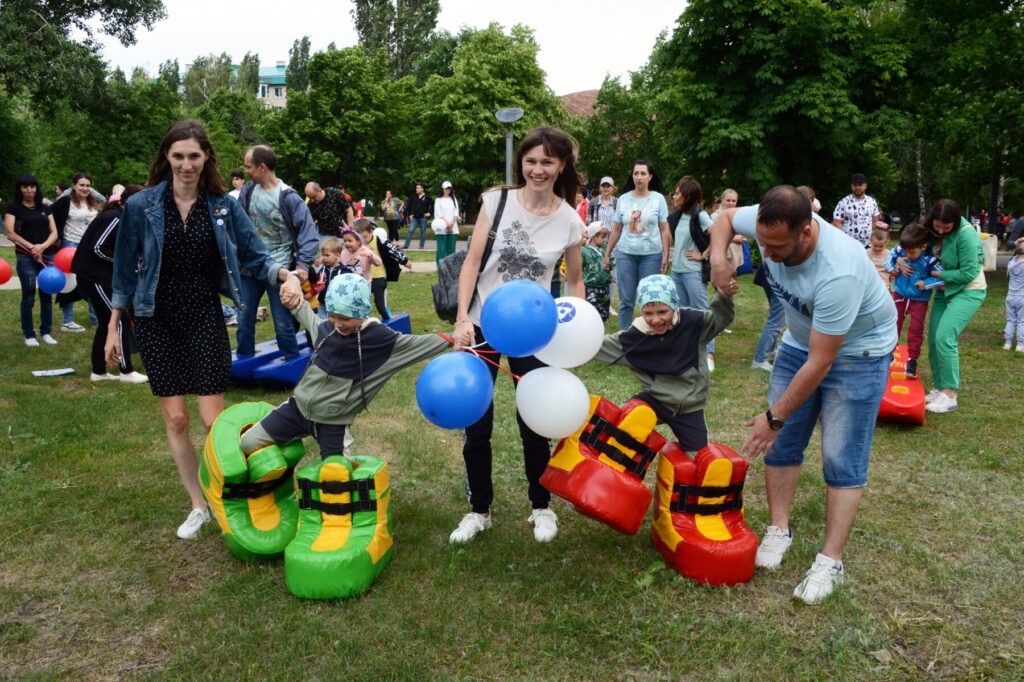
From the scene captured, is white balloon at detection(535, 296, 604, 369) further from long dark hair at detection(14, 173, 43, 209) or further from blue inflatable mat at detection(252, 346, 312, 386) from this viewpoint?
long dark hair at detection(14, 173, 43, 209)

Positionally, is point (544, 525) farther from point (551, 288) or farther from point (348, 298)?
point (348, 298)

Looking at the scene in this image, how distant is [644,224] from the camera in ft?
26.7

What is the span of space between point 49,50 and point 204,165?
22963 mm

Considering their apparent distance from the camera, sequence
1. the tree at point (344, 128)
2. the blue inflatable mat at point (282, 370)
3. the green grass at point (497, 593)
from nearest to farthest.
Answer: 1. the green grass at point (497, 593)
2. the blue inflatable mat at point (282, 370)
3. the tree at point (344, 128)

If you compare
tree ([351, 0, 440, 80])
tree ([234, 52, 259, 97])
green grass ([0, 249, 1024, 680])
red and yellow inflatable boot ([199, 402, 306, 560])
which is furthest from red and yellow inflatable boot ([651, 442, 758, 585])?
tree ([234, 52, 259, 97])

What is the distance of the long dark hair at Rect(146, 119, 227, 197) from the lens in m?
3.80

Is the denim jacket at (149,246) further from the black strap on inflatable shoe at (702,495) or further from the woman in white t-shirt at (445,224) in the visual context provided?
the woman in white t-shirt at (445,224)

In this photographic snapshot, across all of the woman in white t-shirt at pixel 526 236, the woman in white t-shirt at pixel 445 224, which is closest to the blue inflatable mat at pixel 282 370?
the woman in white t-shirt at pixel 526 236

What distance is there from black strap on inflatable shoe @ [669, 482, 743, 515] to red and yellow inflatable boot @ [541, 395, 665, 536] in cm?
17

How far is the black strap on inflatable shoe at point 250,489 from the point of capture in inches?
Answer: 150

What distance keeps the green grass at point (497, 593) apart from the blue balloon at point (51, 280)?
3539mm

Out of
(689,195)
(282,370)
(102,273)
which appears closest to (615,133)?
(689,195)

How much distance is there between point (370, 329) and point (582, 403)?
1.20m

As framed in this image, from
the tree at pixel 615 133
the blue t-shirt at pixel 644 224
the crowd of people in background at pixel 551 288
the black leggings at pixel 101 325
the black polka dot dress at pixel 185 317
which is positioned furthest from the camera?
the tree at pixel 615 133
